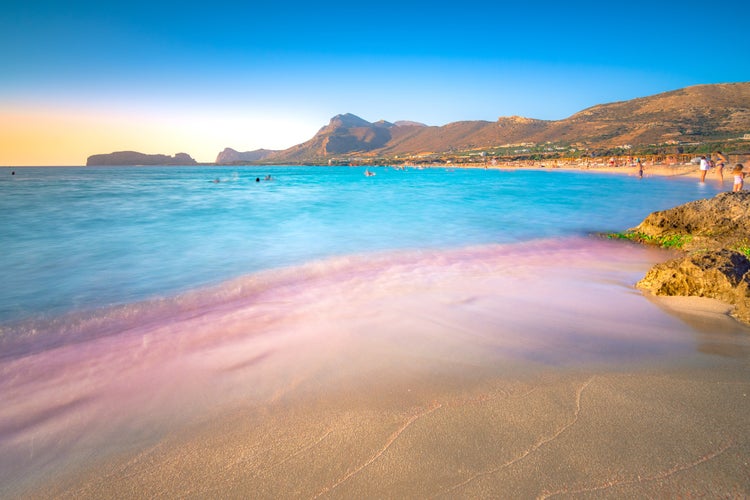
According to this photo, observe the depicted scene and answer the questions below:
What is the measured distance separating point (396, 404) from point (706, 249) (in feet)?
21.2

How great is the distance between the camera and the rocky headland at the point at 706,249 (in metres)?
5.00

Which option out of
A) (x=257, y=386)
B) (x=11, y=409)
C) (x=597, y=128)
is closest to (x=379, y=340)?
(x=257, y=386)

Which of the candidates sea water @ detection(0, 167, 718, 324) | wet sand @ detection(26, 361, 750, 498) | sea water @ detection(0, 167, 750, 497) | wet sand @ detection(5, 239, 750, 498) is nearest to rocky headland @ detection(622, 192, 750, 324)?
wet sand @ detection(5, 239, 750, 498)

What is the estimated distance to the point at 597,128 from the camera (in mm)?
118938

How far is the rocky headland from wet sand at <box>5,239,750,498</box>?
361mm

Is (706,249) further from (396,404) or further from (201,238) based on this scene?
(201,238)

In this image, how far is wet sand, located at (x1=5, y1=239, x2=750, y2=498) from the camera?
234 centimetres

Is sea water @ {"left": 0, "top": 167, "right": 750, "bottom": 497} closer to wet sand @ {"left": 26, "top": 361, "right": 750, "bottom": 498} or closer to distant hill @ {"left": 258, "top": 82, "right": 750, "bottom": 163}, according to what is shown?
wet sand @ {"left": 26, "top": 361, "right": 750, "bottom": 498}

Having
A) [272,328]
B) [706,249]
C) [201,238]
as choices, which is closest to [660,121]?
[706,249]

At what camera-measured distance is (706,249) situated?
6.23 metres

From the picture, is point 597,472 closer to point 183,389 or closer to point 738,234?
point 183,389

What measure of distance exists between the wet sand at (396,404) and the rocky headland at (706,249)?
1.18 ft

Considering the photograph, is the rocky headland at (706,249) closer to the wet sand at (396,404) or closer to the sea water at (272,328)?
the wet sand at (396,404)

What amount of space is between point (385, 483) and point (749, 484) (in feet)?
7.07
